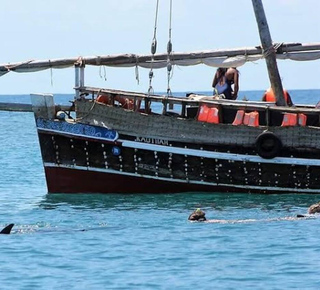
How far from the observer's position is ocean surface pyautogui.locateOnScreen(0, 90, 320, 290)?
17.7 m

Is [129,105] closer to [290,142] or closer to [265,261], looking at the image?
[290,142]

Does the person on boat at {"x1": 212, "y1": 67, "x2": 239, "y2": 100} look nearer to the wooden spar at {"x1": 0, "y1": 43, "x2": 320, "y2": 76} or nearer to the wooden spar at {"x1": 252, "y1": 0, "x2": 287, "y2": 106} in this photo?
the wooden spar at {"x1": 0, "y1": 43, "x2": 320, "y2": 76}

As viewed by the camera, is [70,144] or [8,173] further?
[8,173]

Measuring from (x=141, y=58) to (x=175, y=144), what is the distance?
2877 millimetres

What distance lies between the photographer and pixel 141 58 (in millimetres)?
27547

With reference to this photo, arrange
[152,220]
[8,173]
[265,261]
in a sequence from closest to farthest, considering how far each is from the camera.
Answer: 1. [265,261]
2. [152,220]
3. [8,173]

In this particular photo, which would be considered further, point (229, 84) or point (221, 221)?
point (229, 84)

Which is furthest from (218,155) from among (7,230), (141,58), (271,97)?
(7,230)

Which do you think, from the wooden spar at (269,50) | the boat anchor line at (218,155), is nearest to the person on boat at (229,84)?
the wooden spar at (269,50)

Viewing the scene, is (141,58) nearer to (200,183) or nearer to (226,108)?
(226,108)

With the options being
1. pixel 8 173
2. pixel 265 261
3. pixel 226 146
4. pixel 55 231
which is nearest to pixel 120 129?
pixel 226 146

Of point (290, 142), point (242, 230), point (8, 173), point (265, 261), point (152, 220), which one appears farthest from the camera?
point (8, 173)

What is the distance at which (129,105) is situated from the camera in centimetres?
2628

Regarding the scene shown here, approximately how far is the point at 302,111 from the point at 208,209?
9.90 feet
